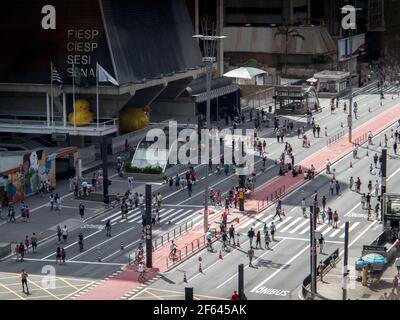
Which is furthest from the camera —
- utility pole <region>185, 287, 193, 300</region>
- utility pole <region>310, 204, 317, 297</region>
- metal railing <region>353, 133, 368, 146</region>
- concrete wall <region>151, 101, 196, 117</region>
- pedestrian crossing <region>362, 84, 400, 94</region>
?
pedestrian crossing <region>362, 84, 400, 94</region>

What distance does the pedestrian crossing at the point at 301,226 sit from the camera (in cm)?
7525

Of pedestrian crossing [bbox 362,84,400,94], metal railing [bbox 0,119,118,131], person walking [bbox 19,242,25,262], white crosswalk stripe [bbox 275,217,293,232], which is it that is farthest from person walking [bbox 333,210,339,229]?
pedestrian crossing [bbox 362,84,400,94]

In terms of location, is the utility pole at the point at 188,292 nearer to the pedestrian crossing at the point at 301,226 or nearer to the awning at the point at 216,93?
the pedestrian crossing at the point at 301,226

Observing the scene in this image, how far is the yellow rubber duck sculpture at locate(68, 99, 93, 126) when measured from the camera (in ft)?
344

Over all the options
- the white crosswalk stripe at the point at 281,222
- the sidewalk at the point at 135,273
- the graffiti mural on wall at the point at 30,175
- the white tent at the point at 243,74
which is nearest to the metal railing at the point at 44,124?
the graffiti mural on wall at the point at 30,175

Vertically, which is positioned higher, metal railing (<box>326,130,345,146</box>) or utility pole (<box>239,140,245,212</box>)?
metal railing (<box>326,130,345,146</box>)

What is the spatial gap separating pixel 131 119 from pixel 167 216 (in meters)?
33.3

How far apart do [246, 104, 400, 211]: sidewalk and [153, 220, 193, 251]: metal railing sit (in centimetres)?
709

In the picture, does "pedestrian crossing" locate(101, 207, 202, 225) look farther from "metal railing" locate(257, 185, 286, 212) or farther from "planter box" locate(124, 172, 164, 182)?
"planter box" locate(124, 172, 164, 182)

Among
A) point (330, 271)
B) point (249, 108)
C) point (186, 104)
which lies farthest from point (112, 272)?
point (249, 108)

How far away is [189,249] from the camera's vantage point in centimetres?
7094

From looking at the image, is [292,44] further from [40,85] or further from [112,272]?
[112,272]

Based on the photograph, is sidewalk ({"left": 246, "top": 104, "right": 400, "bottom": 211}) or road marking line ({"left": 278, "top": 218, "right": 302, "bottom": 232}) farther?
sidewalk ({"left": 246, "top": 104, "right": 400, "bottom": 211})

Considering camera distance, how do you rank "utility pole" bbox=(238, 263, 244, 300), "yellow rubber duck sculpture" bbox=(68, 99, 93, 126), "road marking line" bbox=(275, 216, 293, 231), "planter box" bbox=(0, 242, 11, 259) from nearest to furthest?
"utility pole" bbox=(238, 263, 244, 300) → "planter box" bbox=(0, 242, 11, 259) → "road marking line" bbox=(275, 216, 293, 231) → "yellow rubber duck sculpture" bbox=(68, 99, 93, 126)
